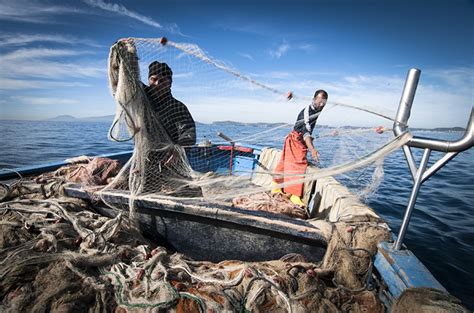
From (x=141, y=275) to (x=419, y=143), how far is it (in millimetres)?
2872

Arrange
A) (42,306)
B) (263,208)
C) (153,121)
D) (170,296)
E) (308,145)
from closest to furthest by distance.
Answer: (42,306) → (170,296) → (153,121) → (263,208) → (308,145)

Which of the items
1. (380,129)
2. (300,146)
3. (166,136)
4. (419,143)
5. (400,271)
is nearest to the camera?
(419,143)

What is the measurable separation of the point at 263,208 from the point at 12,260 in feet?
10.3

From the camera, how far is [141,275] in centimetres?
244

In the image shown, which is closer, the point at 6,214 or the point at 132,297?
the point at 132,297

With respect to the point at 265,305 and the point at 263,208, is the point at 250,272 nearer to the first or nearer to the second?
the point at 265,305

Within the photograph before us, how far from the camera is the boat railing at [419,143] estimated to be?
1829 millimetres

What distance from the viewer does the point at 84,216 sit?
332cm

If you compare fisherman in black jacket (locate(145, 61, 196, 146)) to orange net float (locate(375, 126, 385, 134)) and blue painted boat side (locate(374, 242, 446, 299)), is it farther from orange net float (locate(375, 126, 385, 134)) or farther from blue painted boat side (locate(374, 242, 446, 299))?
blue painted boat side (locate(374, 242, 446, 299))

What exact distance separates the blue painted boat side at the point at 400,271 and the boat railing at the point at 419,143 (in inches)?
9.3

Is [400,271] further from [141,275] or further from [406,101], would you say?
[141,275]

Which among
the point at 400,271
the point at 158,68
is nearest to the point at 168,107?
the point at 158,68

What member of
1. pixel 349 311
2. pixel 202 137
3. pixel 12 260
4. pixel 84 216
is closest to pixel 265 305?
pixel 349 311

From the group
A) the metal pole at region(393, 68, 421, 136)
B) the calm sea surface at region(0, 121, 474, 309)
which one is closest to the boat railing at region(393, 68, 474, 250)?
the metal pole at region(393, 68, 421, 136)
